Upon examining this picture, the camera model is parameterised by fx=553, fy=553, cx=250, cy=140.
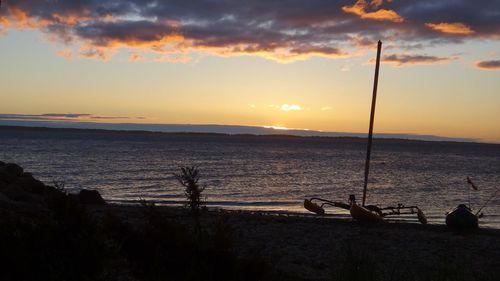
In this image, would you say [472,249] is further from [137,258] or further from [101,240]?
[101,240]

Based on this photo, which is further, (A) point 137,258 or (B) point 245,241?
(B) point 245,241

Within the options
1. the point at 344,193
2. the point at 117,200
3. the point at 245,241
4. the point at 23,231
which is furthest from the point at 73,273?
the point at 344,193

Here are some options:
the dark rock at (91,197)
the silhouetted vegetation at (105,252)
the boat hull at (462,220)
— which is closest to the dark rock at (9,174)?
the dark rock at (91,197)

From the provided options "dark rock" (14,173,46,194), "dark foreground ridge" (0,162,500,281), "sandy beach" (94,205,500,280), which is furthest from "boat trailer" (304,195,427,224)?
"dark rock" (14,173,46,194)

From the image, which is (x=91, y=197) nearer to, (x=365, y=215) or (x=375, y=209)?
(x=365, y=215)

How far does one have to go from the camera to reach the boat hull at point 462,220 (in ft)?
69.7

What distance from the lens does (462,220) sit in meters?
21.3

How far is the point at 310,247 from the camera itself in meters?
16.5

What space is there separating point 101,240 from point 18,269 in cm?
119

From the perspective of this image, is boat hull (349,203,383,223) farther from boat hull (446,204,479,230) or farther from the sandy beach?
boat hull (446,204,479,230)

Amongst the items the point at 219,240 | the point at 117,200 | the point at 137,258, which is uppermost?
the point at 219,240

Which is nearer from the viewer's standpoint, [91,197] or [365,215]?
[365,215]

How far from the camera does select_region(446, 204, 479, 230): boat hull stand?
2125cm

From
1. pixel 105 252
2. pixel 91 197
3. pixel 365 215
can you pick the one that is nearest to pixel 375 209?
pixel 365 215
